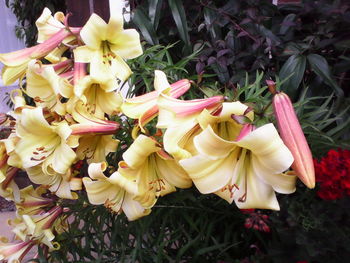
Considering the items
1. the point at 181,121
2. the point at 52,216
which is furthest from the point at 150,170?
the point at 52,216

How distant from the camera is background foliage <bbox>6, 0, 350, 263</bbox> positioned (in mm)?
893

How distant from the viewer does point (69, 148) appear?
0.81 metres

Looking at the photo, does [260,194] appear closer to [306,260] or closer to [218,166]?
[218,166]

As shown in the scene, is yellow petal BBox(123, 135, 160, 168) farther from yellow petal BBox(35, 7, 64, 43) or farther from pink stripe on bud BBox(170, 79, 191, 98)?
yellow petal BBox(35, 7, 64, 43)

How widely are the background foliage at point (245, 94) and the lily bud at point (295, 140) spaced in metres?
0.21

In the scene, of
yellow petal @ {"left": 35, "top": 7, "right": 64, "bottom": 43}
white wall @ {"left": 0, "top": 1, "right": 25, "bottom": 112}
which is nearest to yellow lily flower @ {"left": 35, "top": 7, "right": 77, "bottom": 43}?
yellow petal @ {"left": 35, "top": 7, "right": 64, "bottom": 43}

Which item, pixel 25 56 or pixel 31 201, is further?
pixel 31 201

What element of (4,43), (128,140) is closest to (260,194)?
(128,140)

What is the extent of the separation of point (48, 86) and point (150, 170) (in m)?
0.30

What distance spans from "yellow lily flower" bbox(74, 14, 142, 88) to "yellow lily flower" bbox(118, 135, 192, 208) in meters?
0.17

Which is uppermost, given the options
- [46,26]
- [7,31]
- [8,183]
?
[46,26]

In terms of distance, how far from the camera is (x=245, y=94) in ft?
3.43

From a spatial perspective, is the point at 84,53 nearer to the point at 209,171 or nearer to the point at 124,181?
the point at 124,181

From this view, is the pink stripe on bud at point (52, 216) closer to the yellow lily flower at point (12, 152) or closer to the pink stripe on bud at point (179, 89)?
the yellow lily flower at point (12, 152)
